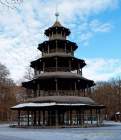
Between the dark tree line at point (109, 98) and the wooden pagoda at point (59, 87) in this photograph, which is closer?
the wooden pagoda at point (59, 87)

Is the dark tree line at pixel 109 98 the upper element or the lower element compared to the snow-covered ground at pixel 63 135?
upper

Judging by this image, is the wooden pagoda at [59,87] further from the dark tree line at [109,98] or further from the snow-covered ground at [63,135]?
the dark tree line at [109,98]

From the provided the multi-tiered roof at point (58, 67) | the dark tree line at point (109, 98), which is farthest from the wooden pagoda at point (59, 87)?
the dark tree line at point (109, 98)

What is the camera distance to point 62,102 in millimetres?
43750

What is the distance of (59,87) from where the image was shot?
5119 cm

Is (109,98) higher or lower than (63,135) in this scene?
higher

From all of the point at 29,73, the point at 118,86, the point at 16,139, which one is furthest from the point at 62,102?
the point at 118,86

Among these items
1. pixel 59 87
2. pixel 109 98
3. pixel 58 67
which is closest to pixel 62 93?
pixel 58 67

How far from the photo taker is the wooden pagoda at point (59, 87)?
1745 inches

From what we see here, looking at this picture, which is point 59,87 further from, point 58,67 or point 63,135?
point 63,135

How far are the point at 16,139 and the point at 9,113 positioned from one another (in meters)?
64.5

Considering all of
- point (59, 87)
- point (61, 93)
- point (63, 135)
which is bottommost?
point (63, 135)

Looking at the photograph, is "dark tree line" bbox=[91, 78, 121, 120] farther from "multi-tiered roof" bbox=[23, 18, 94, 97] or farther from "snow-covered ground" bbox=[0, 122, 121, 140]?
"snow-covered ground" bbox=[0, 122, 121, 140]

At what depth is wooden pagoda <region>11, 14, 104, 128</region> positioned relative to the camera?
44.3 meters
